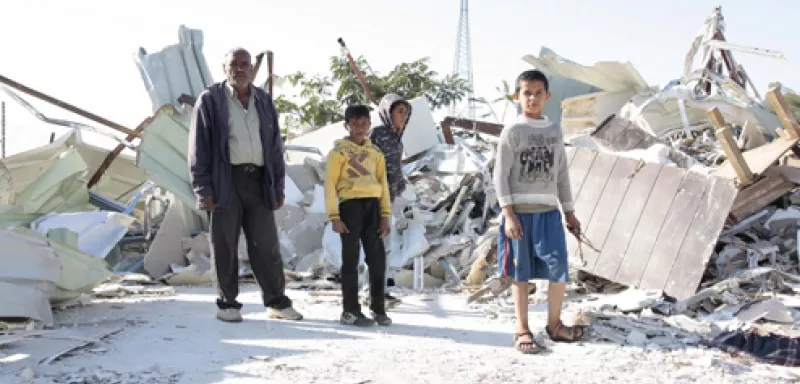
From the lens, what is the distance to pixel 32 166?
7.98m

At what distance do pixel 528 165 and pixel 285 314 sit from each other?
75.3 inches

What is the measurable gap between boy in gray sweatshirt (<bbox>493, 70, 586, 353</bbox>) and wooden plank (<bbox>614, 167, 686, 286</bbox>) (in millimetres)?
2030

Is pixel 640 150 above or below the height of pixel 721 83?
below

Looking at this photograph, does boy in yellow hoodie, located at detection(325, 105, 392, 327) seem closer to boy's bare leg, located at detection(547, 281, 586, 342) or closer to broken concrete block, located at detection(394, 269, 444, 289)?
boy's bare leg, located at detection(547, 281, 586, 342)

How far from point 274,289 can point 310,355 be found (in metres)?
1.13

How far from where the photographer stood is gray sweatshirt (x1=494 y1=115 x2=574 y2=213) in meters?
4.10

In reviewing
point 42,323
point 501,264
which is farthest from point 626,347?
point 42,323

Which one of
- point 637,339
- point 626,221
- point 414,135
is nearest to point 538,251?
point 637,339

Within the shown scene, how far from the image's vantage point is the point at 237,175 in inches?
185

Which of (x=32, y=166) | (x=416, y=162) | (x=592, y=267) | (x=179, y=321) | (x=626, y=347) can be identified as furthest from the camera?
(x=416, y=162)

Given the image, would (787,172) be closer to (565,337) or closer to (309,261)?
(565,337)

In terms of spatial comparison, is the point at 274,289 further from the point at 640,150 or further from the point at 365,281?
the point at 640,150

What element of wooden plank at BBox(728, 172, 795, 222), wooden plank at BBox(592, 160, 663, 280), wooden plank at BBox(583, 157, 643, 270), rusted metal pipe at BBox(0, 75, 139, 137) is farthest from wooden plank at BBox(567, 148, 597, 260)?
rusted metal pipe at BBox(0, 75, 139, 137)

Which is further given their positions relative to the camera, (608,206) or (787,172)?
(608,206)
